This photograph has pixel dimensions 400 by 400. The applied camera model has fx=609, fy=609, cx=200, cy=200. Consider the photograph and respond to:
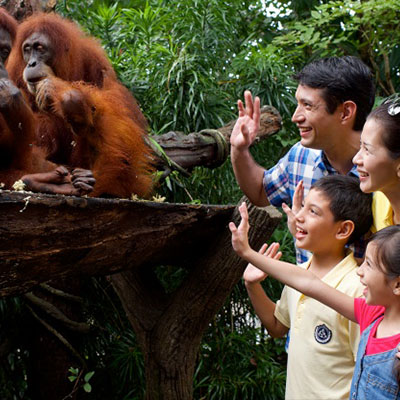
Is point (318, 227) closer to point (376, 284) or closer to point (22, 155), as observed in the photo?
point (376, 284)

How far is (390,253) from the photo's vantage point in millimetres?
1207

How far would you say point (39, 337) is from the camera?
242 centimetres

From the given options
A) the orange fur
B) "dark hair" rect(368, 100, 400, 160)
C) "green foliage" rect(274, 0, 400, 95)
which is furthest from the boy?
"green foliage" rect(274, 0, 400, 95)

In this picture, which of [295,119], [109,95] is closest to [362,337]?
[295,119]

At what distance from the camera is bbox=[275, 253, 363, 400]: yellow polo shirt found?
1.42 meters

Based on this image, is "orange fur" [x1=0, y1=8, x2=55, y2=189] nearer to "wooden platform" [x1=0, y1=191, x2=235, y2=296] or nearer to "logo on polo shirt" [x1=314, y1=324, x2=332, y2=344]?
"wooden platform" [x1=0, y1=191, x2=235, y2=296]

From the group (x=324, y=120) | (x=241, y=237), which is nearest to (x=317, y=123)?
(x=324, y=120)

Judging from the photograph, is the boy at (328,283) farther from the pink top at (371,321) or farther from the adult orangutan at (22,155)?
the adult orangutan at (22,155)

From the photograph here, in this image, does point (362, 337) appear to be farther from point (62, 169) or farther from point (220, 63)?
point (220, 63)

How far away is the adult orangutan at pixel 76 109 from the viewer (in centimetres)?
163

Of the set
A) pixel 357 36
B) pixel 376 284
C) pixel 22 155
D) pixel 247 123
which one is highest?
pixel 357 36

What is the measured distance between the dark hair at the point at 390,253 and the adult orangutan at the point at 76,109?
819 millimetres

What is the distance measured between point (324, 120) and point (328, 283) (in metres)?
0.44

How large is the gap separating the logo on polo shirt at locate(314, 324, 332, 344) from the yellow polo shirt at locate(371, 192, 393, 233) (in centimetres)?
27
